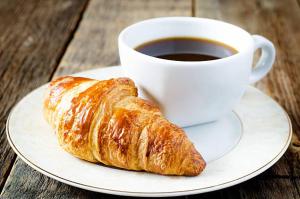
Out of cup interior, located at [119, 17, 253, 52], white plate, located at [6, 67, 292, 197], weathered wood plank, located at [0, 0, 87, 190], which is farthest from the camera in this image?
weathered wood plank, located at [0, 0, 87, 190]

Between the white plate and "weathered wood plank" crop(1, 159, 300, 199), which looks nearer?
the white plate

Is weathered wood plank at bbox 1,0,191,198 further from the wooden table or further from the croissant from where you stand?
the croissant

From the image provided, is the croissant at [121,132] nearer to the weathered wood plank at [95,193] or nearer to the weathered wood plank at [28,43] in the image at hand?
the weathered wood plank at [95,193]

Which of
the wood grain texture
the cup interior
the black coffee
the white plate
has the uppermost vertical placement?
the cup interior

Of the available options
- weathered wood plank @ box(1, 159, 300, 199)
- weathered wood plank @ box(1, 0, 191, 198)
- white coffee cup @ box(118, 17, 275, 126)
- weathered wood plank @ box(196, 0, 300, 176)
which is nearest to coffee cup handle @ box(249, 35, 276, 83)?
white coffee cup @ box(118, 17, 275, 126)

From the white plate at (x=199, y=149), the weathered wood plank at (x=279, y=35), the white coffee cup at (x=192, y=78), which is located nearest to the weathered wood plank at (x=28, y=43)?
the white plate at (x=199, y=149)

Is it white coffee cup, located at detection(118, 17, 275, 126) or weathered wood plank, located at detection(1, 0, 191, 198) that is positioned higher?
white coffee cup, located at detection(118, 17, 275, 126)

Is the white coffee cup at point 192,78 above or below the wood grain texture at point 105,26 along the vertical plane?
above

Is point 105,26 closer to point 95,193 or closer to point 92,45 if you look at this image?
point 92,45

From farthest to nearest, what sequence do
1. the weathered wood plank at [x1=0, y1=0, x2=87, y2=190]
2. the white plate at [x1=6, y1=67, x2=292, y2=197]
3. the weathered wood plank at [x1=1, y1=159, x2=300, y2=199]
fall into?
the weathered wood plank at [x1=0, y1=0, x2=87, y2=190], the weathered wood plank at [x1=1, y1=159, x2=300, y2=199], the white plate at [x1=6, y1=67, x2=292, y2=197]
